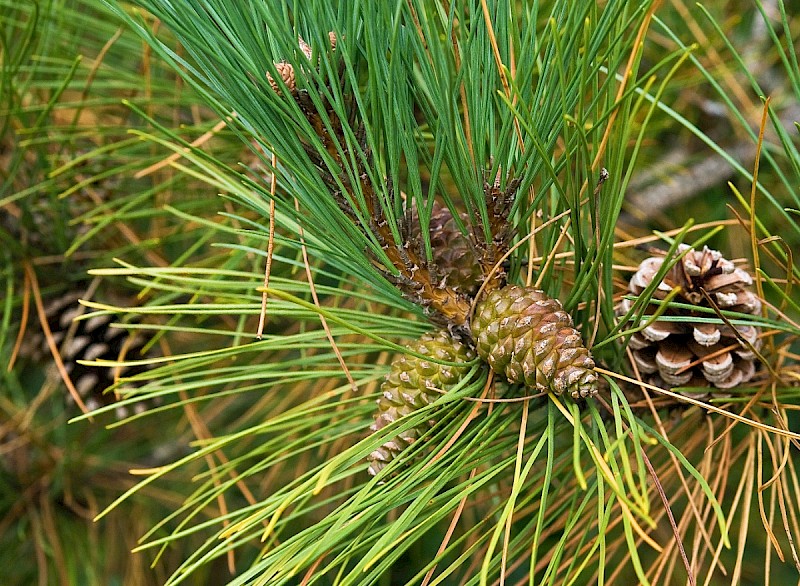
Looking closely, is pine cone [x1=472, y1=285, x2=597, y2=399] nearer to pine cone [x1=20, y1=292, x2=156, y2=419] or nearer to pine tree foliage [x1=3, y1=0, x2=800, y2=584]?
pine tree foliage [x1=3, y1=0, x2=800, y2=584]

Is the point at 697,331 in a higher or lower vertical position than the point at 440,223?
lower

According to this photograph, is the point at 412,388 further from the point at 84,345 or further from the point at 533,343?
the point at 84,345

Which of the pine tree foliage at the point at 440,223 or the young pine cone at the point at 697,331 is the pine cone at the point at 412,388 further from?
the young pine cone at the point at 697,331

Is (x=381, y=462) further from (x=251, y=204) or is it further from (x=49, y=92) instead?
(x=49, y=92)

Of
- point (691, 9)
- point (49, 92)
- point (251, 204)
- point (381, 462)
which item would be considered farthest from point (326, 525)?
point (691, 9)

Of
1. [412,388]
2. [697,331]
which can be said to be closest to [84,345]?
[412,388]

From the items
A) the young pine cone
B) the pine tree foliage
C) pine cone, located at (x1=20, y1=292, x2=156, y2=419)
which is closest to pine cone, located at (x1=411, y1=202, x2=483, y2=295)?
the pine tree foliage

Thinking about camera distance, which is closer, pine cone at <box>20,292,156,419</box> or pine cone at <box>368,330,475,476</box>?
pine cone at <box>368,330,475,476</box>
